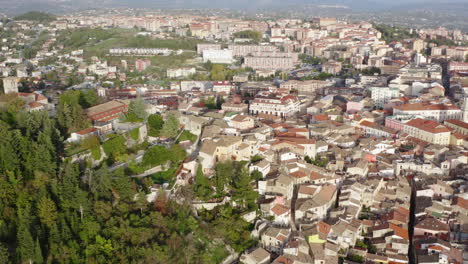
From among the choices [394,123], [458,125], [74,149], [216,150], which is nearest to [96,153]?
[74,149]

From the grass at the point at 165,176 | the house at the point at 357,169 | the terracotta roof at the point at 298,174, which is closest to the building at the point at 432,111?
the house at the point at 357,169

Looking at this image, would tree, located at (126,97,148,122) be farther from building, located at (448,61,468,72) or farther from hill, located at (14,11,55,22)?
hill, located at (14,11,55,22)

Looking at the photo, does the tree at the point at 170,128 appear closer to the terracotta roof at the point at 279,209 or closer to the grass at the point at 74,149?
the grass at the point at 74,149

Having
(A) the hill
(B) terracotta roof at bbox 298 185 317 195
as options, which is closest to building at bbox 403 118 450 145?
(B) terracotta roof at bbox 298 185 317 195

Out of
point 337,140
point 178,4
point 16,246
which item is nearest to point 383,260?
point 337,140

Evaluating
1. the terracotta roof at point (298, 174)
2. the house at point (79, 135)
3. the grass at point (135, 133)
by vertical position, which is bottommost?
the terracotta roof at point (298, 174)

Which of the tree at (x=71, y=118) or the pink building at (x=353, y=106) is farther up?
the tree at (x=71, y=118)

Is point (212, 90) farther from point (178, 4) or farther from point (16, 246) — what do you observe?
point (178, 4)
